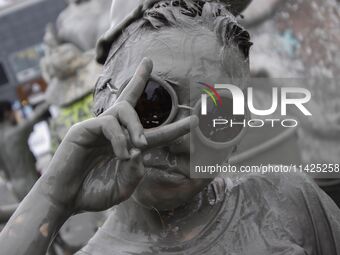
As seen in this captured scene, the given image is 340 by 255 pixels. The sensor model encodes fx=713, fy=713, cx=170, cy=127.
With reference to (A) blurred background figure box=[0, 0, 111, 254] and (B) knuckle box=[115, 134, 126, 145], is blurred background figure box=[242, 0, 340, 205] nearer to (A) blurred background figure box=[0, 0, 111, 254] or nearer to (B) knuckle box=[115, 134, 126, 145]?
(A) blurred background figure box=[0, 0, 111, 254]

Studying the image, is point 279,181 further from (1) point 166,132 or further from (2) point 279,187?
(1) point 166,132

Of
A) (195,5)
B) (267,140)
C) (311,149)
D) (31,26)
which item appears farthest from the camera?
(31,26)

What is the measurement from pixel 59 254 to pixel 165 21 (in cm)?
482

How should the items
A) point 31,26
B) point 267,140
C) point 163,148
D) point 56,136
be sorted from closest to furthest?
→ point 163,148
point 267,140
point 56,136
point 31,26

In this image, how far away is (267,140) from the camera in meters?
3.72

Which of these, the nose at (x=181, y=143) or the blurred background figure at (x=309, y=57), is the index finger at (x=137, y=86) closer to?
the nose at (x=181, y=143)

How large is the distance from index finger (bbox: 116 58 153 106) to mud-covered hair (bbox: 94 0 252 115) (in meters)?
0.26

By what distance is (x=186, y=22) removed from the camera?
1.83m

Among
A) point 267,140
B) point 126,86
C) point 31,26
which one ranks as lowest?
point 31,26

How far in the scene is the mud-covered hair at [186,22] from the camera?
1829 mm

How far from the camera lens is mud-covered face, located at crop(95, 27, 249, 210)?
1.74m

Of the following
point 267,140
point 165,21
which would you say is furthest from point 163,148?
point 267,140

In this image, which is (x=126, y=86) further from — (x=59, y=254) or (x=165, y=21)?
(x=59, y=254)

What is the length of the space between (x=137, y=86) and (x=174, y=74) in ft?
0.65
